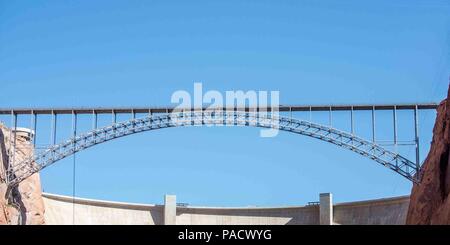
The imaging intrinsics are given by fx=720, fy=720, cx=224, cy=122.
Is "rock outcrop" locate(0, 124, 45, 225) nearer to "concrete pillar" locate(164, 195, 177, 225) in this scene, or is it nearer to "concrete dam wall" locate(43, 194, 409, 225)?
"concrete dam wall" locate(43, 194, 409, 225)

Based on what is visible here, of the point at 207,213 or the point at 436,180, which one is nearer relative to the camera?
the point at 436,180

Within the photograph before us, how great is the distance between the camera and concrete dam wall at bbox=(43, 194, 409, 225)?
137ft

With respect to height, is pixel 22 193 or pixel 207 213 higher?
pixel 22 193

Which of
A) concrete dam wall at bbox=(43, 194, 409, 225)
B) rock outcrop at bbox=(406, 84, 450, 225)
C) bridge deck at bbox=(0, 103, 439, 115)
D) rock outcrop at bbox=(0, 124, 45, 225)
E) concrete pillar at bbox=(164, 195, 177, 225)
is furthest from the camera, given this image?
concrete pillar at bbox=(164, 195, 177, 225)

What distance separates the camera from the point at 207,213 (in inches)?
1987

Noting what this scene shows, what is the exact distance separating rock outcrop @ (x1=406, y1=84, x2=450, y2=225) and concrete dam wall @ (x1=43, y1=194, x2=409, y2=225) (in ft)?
37.0

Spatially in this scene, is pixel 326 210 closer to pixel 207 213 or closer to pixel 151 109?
pixel 207 213

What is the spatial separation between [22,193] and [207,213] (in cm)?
1528

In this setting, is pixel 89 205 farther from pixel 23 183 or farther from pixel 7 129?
pixel 7 129

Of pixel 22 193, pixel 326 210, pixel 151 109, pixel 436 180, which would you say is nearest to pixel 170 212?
pixel 326 210

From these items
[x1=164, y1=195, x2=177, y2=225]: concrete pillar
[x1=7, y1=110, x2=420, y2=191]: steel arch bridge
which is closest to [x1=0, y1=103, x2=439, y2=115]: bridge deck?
[x1=7, y1=110, x2=420, y2=191]: steel arch bridge
